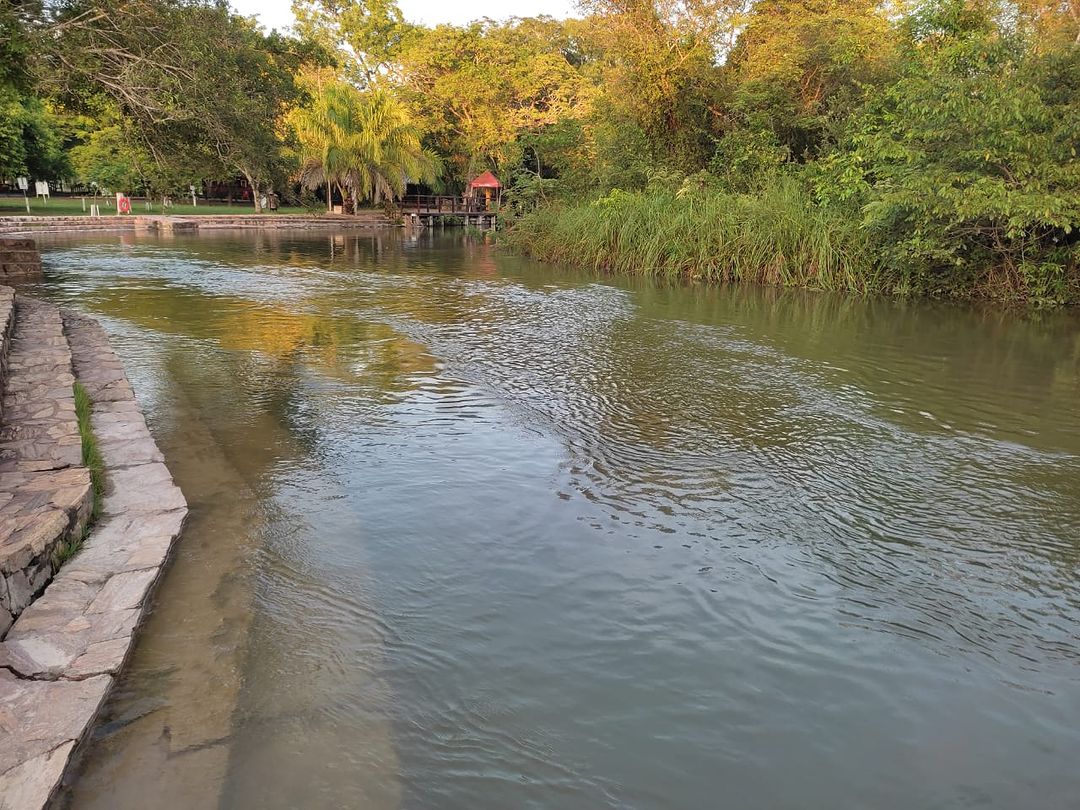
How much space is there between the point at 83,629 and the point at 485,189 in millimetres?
40991

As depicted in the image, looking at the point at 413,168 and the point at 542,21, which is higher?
the point at 542,21

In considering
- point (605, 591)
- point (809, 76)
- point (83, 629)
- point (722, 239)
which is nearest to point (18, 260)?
point (722, 239)

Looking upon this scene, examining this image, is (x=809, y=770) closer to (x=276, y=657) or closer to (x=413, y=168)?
(x=276, y=657)

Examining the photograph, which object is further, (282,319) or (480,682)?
(282,319)

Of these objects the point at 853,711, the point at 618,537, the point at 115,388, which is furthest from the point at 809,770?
the point at 115,388

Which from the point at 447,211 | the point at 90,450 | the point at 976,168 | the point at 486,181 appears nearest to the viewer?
the point at 90,450

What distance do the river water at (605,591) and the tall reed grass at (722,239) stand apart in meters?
6.75

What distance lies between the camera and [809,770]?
2686mm

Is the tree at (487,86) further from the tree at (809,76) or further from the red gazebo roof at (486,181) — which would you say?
the tree at (809,76)

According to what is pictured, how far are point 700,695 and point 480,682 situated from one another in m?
0.84

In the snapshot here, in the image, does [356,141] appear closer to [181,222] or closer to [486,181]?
[486,181]

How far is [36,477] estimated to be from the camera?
4.16 meters

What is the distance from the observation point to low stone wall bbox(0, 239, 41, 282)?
14555mm

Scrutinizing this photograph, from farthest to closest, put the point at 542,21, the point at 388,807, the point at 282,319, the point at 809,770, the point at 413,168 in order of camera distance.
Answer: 1. the point at 542,21
2. the point at 413,168
3. the point at 282,319
4. the point at 809,770
5. the point at 388,807
